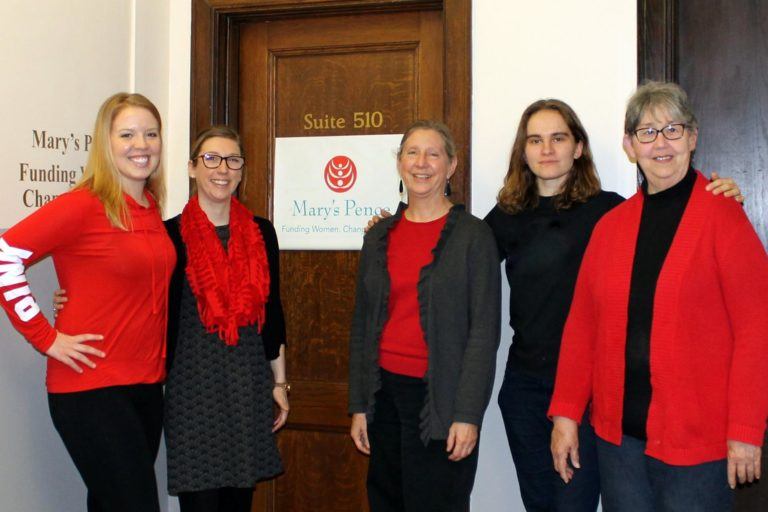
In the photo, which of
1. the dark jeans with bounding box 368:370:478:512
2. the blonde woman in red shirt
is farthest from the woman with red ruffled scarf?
the dark jeans with bounding box 368:370:478:512

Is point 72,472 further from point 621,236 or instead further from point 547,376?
point 621,236

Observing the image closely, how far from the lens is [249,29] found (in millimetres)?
2980

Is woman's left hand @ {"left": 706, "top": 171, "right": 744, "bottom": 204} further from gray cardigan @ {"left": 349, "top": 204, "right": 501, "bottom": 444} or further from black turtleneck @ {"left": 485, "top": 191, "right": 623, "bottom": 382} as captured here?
gray cardigan @ {"left": 349, "top": 204, "right": 501, "bottom": 444}

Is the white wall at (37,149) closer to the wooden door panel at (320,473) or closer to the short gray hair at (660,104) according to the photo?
the wooden door panel at (320,473)

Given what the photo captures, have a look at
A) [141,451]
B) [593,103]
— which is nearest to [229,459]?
[141,451]

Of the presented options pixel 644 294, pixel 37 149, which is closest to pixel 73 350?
pixel 37 149

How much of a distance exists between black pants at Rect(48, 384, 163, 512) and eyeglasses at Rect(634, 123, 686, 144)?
1.44m

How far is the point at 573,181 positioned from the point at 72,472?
1864 mm

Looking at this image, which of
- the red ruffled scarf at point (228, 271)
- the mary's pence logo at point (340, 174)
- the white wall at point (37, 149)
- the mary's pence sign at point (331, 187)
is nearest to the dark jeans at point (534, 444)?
the red ruffled scarf at point (228, 271)

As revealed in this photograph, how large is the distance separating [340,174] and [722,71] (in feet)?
4.51

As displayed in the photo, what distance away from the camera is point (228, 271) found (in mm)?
2213

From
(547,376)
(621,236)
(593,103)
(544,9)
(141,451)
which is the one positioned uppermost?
(544,9)

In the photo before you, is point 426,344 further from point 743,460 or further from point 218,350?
point 743,460

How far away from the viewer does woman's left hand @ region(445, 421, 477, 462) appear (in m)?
1.98
